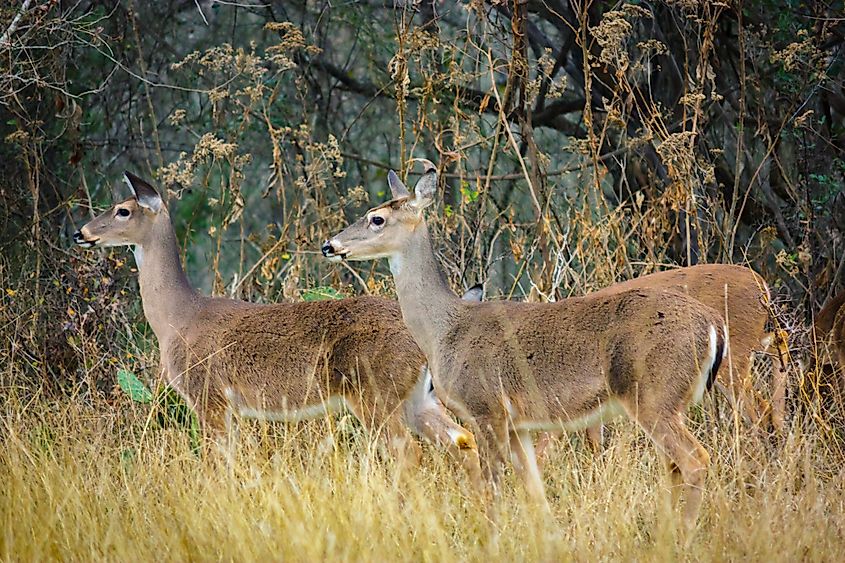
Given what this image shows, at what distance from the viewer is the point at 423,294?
593 cm

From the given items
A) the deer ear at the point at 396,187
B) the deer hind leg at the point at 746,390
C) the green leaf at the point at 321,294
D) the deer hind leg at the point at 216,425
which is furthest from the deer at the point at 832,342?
the deer hind leg at the point at 216,425

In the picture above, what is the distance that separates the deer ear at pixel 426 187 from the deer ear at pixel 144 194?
5.35 feet

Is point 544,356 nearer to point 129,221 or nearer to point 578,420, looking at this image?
Result: point 578,420

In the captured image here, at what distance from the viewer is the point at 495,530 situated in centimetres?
457

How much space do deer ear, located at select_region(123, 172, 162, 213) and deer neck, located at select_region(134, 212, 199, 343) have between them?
6 cm

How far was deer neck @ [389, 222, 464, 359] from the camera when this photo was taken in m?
5.84

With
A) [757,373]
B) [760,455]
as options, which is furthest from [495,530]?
[757,373]

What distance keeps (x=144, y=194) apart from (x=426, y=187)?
1.74 metres

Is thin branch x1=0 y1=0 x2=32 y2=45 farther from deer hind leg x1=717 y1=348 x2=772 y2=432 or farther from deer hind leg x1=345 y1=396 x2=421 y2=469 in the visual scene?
deer hind leg x1=717 y1=348 x2=772 y2=432

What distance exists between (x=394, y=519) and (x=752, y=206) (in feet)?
17.7

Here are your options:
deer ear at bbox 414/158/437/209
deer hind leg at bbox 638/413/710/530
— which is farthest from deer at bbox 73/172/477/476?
deer hind leg at bbox 638/413/710/530

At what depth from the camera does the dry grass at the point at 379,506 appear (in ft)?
14.1

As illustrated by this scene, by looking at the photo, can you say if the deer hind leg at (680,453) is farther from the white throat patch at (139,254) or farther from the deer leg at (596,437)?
the white throat patch at (139,254)

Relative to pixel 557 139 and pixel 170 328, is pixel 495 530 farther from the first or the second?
pixel 557 139
